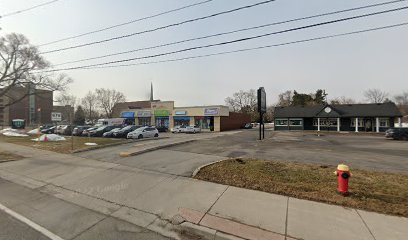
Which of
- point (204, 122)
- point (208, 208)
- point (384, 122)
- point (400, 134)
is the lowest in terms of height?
point (208, 208)

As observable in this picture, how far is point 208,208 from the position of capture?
6.30 m

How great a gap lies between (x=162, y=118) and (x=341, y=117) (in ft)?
116

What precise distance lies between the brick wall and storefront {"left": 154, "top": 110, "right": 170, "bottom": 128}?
40.1ft

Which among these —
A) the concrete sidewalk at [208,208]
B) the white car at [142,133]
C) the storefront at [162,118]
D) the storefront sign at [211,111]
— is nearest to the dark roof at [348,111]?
the storefront sign at [211,111]

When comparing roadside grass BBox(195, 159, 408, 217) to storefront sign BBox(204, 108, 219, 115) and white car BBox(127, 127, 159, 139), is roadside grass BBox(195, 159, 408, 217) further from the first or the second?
storefront sign BBox(204, 108, 219, 115)

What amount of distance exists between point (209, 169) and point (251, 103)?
85417 millimetres

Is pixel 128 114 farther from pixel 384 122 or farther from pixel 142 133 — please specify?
pixel 384 122

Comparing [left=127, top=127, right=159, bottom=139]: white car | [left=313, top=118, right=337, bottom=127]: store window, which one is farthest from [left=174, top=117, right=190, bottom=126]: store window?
[left=313, top=118, right=337, bottom=127]: store window

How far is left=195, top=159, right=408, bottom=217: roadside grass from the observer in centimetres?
638

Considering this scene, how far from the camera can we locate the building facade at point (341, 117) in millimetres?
42812

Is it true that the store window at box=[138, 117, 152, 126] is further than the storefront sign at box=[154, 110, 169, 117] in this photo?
Yes

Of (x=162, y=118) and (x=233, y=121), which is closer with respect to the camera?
(x=162, y=118)

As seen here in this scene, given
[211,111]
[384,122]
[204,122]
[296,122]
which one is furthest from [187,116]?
[384,122]

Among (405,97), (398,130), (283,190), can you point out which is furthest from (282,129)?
(405,97)
